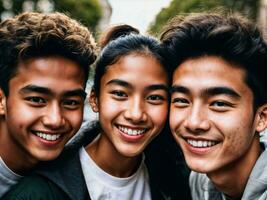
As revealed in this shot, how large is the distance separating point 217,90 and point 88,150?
3.24 ft

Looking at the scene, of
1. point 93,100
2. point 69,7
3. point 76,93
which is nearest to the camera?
point 76,93

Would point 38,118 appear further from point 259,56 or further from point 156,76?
point 259,56

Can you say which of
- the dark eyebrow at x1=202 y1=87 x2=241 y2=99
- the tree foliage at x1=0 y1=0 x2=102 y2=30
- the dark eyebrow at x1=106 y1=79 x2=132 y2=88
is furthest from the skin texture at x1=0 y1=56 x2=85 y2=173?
the tree foliage at x1=0 y1=0 x2=102 y2=30

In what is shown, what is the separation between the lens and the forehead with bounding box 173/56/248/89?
2.98 meters

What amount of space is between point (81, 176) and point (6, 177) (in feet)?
1.77

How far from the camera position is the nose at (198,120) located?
2.95 m

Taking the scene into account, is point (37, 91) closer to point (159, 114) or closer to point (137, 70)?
point (137, 70)

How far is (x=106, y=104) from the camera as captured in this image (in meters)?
3.17

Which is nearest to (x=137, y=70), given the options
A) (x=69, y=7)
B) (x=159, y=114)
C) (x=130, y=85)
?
(x=130, y=85)

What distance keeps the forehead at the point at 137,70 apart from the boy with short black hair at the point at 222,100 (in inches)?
4.4

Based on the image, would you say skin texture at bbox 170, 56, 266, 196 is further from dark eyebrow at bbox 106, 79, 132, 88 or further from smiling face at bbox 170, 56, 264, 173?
dark eyebrow at bbox 106, 79, 132, 88

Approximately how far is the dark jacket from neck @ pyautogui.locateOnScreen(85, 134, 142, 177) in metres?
0.09

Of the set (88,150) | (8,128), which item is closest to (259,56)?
(88,150)

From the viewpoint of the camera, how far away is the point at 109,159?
327cm
